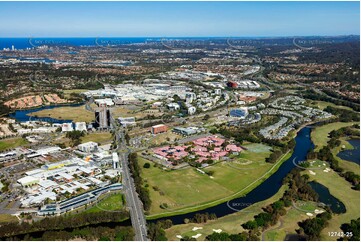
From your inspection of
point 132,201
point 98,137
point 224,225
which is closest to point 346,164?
point 224,225

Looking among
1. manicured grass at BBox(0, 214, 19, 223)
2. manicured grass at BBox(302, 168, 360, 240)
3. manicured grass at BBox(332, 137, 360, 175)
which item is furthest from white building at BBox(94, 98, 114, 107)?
manicured grass at BBox(302, 168, 360, 240)

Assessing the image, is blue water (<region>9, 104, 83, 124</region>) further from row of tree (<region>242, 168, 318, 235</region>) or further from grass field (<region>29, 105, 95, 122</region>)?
row of tree (<region>242, 168, 318, 235</region>)

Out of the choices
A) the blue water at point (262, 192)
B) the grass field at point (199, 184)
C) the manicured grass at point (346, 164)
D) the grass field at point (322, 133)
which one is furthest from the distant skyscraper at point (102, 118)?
the manicured grass at point (346, 164)

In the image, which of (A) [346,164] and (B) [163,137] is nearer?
(A) [346,164]

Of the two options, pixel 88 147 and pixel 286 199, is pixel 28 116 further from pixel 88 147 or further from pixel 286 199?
pixel 286 199

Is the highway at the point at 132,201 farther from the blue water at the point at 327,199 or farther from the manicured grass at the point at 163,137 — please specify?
the blue water at the point at 327,199

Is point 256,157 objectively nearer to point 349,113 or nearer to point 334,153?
point 334,153

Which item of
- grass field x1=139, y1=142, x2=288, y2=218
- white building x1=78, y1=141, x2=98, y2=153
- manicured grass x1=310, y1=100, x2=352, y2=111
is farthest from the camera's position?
manicured grass x1=310, y1=100, x2=352, y2=111
